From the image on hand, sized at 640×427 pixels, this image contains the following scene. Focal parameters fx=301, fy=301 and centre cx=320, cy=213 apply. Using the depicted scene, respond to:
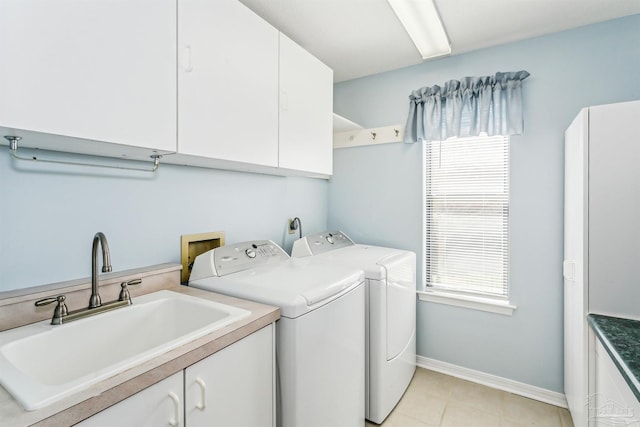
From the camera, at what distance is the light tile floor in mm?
1913

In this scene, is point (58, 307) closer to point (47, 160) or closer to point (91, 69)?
point (47, 160)

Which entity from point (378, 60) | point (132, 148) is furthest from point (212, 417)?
point (378, 60)

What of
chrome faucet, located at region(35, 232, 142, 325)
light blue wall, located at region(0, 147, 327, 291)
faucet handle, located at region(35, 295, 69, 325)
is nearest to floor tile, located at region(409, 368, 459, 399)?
light blue wall, located at region(0, 147, 327, 291)

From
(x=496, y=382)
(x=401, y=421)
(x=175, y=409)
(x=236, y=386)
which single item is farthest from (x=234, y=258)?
(x=496, y=382)

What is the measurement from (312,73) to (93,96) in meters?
1.39

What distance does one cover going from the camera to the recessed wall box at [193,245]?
5.49 feet

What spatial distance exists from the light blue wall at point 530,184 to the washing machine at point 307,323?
1094 millimetres

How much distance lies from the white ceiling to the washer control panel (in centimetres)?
142

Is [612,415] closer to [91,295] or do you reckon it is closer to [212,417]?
[212,417]

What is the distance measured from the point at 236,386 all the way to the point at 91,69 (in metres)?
→ 1.14

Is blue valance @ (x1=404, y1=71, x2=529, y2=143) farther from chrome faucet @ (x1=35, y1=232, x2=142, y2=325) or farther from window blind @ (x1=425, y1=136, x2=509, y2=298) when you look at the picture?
chrome faucet @ (x1=35, y1=232, x2=142, y2=325)

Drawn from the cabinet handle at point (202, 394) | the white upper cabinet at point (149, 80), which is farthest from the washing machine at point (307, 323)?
the white upper cabinet at point (149, 80)

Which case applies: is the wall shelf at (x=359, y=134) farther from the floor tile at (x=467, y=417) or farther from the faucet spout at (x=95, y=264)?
the floor tile at (x=467, y=417)

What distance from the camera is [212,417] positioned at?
95cm
